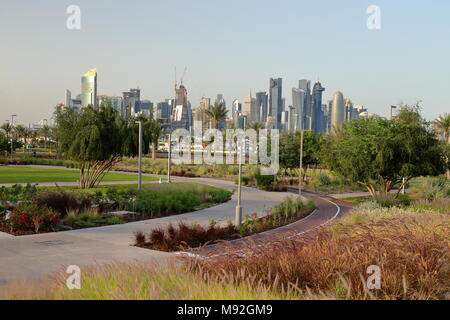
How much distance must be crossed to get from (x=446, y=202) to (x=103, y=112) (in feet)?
68.7

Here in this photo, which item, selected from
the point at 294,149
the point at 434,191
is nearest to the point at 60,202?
the point at 434,191

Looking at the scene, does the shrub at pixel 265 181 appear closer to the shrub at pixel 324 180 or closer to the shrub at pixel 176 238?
the shrub at pixel 324 180

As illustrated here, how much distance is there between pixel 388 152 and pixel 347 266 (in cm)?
2161

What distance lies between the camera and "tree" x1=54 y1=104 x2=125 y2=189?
2845 cm

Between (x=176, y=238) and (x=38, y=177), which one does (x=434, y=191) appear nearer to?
(x=176, y=238)

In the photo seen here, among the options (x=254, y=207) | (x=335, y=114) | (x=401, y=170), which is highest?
(x=335, y=114)

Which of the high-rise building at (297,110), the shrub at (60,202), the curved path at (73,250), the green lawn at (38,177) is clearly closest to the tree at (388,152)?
the high-rise building at (297,110)

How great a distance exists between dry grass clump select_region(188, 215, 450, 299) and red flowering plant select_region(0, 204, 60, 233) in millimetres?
10173

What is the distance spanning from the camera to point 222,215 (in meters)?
22.2

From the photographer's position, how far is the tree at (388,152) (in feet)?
91.1
